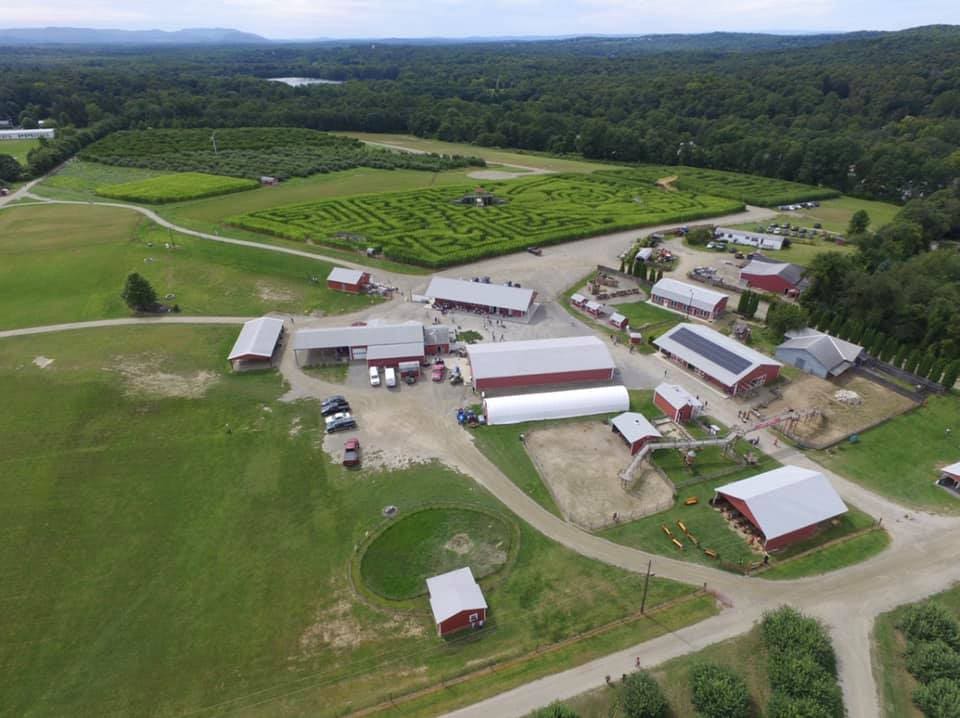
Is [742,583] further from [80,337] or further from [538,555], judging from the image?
[80,337]

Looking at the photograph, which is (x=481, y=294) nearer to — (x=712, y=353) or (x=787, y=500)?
(x=712, y=353)

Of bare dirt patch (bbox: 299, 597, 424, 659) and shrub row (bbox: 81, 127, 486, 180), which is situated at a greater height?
shrub row (bbox: 81, 127, 486, 180)

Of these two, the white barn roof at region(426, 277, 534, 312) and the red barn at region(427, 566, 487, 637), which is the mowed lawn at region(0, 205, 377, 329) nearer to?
the white barn roof at region(426, 277, 534, 312)

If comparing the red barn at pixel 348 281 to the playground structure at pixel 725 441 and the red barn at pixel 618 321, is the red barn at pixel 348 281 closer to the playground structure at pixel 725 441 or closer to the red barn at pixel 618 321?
the red barn at pixel 618 321

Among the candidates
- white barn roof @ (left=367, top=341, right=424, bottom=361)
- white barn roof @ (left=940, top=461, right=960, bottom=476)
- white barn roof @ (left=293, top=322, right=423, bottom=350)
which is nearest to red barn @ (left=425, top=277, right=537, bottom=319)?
white barn roof @ (left=293, top=322, right=423, bottom=350)

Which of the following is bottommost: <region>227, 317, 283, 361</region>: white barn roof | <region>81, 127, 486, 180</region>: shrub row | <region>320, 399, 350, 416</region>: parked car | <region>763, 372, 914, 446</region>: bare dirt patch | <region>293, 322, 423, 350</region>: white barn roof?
<region>320, 399, 350, 416</region>: parked car

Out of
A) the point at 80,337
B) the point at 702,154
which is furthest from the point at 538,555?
the point at 702,154

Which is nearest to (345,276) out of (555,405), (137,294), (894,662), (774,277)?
(137,294)
